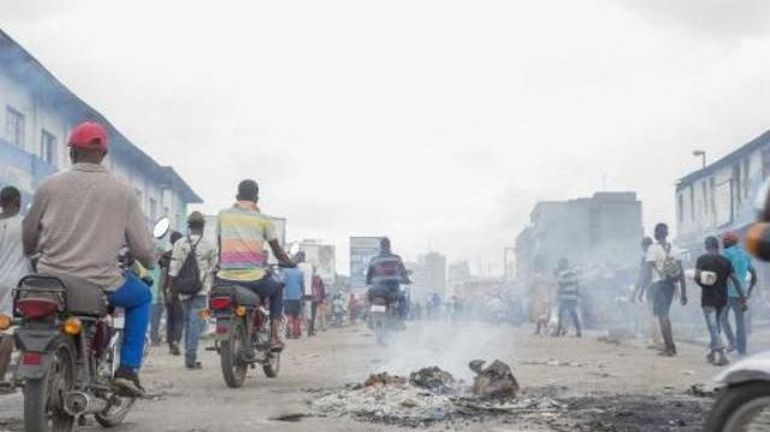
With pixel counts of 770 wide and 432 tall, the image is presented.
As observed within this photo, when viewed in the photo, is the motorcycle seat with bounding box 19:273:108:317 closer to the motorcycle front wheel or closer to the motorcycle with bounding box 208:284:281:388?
the motorcycle front wheel

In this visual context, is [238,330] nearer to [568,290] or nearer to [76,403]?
[76,403]

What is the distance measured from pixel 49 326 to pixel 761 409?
3484mm

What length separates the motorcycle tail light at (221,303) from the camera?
8180 millimetres

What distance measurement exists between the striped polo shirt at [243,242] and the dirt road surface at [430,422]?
3.62 ft

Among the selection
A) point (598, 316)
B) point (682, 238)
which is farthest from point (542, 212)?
point (598, 316)

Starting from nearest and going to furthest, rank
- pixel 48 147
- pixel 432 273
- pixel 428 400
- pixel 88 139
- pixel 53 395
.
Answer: pixel 53 395, pixel 88 139, pixel 428 400, pixel 48 147, pixel 432 273

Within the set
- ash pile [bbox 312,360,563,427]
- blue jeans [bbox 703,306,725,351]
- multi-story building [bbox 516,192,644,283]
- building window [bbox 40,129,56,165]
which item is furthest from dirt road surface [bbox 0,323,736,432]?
multi-story building [bbox 516,192,644,283]

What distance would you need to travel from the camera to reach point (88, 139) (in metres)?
5.28

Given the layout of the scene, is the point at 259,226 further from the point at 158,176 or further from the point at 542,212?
the point at 542,212

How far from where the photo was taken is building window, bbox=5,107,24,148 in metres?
20.6

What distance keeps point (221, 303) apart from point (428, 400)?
2467mm

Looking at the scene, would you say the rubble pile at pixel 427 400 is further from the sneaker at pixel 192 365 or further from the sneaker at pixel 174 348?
the sneaker at pixel 174 348

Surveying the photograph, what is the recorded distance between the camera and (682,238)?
153 feet

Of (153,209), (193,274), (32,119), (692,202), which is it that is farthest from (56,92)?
(692,202)
